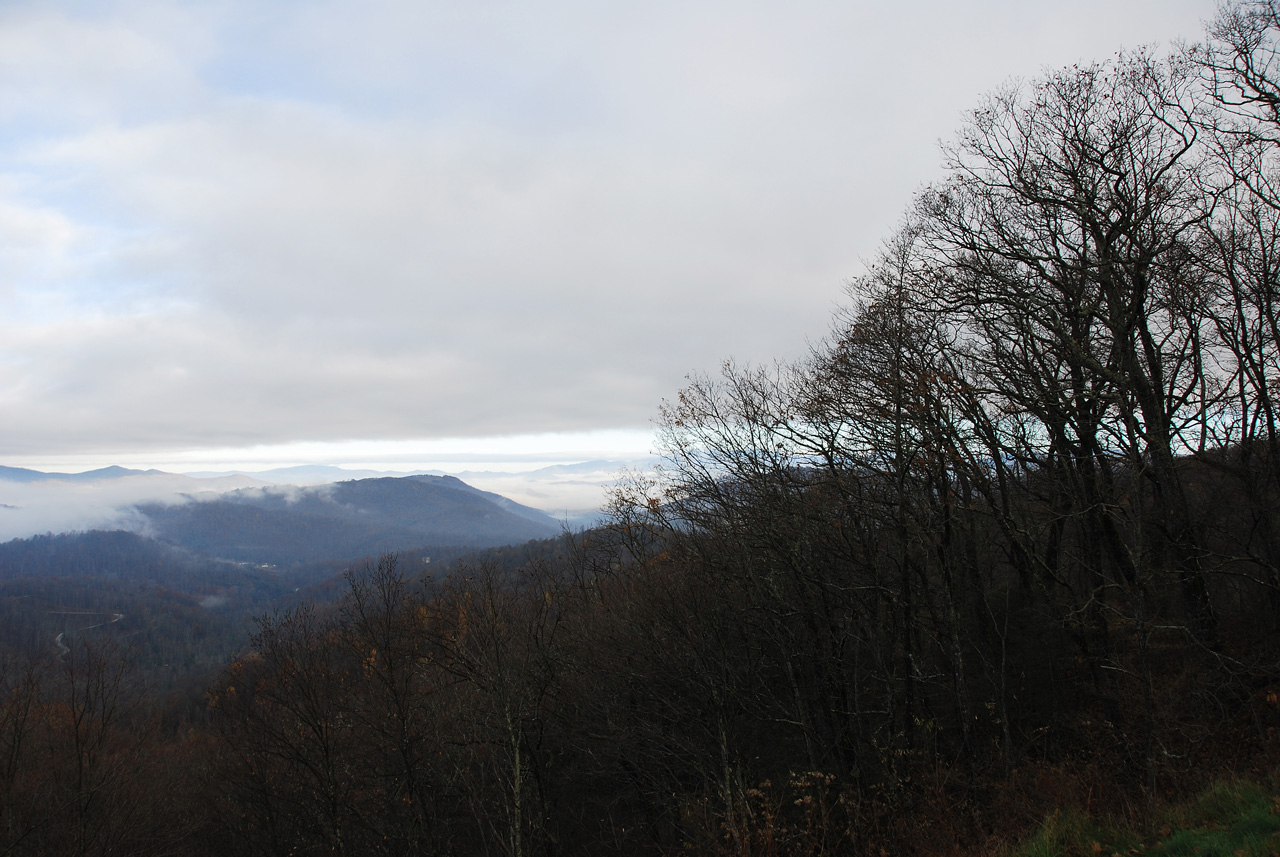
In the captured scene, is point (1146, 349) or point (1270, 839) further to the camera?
point (1146, 349)

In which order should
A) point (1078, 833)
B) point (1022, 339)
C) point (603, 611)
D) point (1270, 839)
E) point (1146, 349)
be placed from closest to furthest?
point (1270, 839) → point (1078, 833) → point (1146, 349) → point (1022, 339) → point (603, 611)

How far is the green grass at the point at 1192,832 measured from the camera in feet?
19.5

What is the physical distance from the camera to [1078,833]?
7180 millimetres

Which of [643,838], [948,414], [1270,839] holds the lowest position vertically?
[643,838]

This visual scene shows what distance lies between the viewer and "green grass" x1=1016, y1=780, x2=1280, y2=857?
595cm

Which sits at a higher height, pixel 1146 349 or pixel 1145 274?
pixel 1145 274

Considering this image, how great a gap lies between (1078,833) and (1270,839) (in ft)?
6.39

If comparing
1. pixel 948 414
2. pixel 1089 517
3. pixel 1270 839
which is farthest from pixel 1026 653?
pixel 1270 839

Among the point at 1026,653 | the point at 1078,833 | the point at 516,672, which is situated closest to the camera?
the point at 1078,833

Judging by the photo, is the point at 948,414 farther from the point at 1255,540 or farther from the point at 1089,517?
the point at 1255,540

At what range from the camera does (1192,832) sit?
6.39 meters

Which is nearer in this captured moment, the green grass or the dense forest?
the green grass

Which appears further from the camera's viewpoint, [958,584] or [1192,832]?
[958,584]

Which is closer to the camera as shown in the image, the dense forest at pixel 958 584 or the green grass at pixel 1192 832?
the green grass at pixel 1192 832
